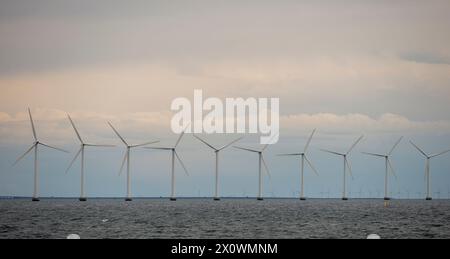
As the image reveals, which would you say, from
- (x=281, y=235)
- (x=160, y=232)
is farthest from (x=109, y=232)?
(x=281, y=235)
